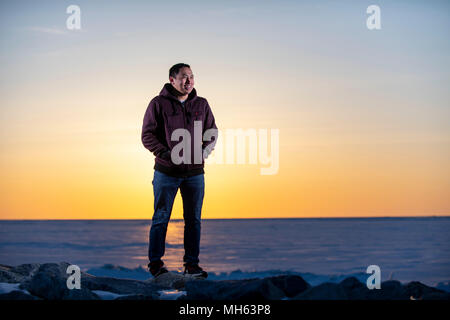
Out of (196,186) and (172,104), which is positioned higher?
(172,104)

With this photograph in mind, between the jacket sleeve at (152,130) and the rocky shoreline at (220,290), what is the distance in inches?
43.3

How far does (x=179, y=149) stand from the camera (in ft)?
15.1

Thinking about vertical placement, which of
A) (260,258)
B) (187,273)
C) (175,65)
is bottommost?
(260,258)

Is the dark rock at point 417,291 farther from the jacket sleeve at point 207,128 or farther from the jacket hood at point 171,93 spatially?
the jacket hood at point 171,93

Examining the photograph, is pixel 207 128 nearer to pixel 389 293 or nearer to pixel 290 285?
pixel 290 285

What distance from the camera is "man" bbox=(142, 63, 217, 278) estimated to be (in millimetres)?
4594

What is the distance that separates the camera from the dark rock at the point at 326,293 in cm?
336

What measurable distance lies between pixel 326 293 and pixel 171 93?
2190mm

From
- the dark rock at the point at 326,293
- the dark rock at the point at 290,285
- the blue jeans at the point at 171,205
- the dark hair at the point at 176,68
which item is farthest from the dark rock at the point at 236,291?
the dark hair at the point at 176,68

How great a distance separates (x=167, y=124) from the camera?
4613 mm
